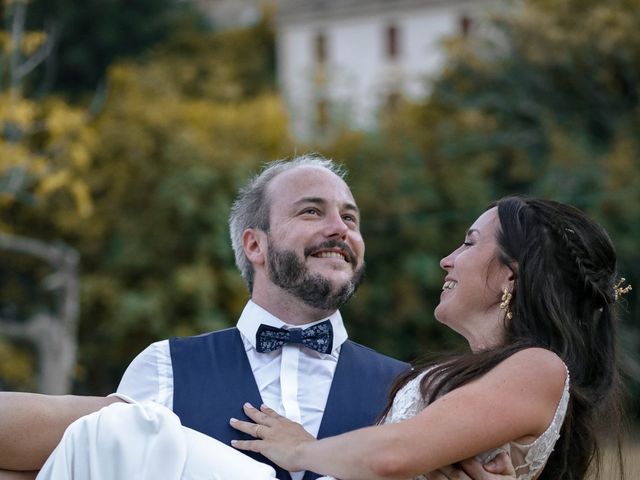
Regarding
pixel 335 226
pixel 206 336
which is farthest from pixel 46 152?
pixel 335 226

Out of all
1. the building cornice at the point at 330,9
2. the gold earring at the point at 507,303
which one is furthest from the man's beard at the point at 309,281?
the building cornice at the point at 330,9

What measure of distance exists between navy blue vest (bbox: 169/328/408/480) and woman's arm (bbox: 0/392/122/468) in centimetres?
39

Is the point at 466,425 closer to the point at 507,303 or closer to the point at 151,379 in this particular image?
the point at 507,303

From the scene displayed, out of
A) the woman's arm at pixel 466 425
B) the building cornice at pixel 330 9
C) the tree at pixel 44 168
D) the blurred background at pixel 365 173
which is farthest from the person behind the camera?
the building cornice at pixel 330 9

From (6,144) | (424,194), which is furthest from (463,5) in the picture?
(6,144)

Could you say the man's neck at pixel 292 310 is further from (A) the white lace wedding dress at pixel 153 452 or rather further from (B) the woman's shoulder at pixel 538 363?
(B) the woman's shoulder at pixel 538 363

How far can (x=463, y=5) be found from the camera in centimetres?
2625

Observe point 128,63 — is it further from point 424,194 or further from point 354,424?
point 354,424

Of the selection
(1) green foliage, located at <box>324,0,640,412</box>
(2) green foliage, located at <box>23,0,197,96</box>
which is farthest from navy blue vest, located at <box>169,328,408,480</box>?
(2) green foliage, located at <box>23,0,197,96</box>

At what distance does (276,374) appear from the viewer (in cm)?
314

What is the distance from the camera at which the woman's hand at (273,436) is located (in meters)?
2.74

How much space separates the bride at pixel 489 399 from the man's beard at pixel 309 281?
0.38 meters

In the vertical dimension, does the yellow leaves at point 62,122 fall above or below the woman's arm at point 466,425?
above

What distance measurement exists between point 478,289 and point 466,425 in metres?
0.45
